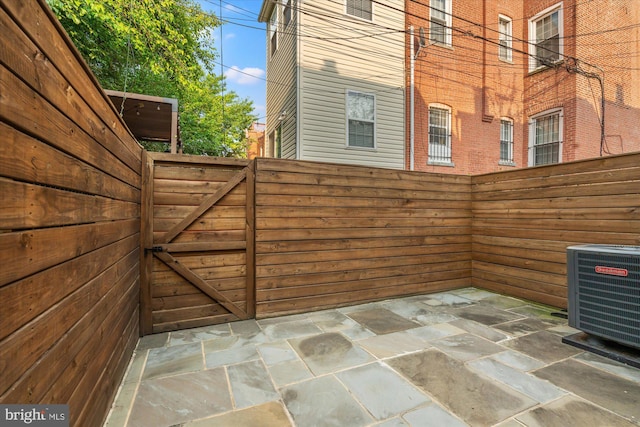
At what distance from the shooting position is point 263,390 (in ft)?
7.06

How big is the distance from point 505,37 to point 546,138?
3096mm

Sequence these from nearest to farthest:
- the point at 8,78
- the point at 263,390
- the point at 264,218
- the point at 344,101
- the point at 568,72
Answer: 1. the point at 8,78
2. the point at 263,390
3. the point at 264,218
4. the point at 344,101
5. the point at 568,72

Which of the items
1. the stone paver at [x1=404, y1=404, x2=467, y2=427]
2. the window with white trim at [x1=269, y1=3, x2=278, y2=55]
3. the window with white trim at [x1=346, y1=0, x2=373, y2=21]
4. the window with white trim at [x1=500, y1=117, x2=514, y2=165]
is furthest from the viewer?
the window with white trim at [x1=500, y1=117, x2=514, y2=165]

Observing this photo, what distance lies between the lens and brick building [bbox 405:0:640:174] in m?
7.26

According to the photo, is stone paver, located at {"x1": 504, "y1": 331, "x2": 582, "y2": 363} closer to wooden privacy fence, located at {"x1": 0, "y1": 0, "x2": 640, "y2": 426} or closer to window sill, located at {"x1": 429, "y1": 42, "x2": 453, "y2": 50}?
wooden privacy fence, located at {"x1": 0, "y1": 0, "x2": 640, "y2": 426}

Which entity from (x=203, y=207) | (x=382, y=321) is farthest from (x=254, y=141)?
(x=382, y=321)

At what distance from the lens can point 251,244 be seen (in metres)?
3.59

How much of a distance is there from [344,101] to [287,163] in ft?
11.6

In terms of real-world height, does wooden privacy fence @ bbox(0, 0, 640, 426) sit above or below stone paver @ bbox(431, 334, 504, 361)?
above

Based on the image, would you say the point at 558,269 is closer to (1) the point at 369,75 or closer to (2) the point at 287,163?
(2) the point at 287,163

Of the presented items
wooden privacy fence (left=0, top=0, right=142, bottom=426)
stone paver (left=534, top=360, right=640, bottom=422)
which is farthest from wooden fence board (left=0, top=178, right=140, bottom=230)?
stone paver (left=534, top=360, right=640, bottom=422)

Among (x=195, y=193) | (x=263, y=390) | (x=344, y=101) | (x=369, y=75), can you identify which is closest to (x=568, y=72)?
(x=369, y=75)

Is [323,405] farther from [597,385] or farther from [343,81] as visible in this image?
[343,81]

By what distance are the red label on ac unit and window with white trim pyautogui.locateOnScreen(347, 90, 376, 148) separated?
15.6ft
